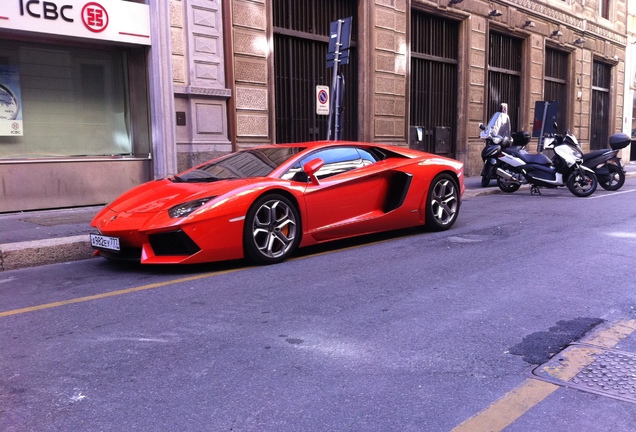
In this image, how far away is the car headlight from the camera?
17.2 feet

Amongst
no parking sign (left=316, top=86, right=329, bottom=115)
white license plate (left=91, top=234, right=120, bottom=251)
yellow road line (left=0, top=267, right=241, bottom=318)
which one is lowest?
yellow road line (left=0, top=267, right=241, bottom=318)

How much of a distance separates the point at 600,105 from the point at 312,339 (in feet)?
89.2

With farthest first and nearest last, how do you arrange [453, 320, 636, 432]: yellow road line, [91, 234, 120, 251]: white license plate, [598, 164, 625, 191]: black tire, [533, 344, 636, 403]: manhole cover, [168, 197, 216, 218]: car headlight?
[598, 164, 625, 191]: black tire → [91, 234, 120, 251]: white license plate → [168, 197, 216, 218]: car headlight → [533, 344, 636, 403]: manhole cover → [453, 320, 636, 432]: yellow road line

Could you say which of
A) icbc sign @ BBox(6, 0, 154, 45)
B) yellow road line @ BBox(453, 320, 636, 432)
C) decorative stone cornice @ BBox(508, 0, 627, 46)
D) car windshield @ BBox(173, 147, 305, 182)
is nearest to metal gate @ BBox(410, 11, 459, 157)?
decorative stone cornice @ BBox(508, 0, 627, 46)

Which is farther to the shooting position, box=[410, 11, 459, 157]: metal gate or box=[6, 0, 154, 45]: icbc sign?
box=[410, 11, 459, 157]: metal gate

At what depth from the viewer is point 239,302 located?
4.39m

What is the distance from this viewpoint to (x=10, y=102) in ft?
31.9

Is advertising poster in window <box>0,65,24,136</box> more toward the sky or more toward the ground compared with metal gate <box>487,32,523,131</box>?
more toward the ground

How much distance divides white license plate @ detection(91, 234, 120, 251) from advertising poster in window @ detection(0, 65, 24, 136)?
5173mm

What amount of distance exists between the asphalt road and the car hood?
1.98ft


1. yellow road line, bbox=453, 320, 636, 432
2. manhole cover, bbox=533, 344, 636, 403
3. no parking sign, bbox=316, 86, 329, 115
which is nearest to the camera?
yellow road line, bbox=453, 320, 636, 432

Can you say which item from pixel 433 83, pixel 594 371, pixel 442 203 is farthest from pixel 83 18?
pixel 433 83

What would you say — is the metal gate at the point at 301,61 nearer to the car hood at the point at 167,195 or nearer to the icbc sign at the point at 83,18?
the icbc sign at the point at 83,18

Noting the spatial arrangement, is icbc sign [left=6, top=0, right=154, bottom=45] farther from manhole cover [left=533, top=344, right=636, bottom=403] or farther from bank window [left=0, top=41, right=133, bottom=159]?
manhole cover [left=533, top=344, right=636, bottom=403]
